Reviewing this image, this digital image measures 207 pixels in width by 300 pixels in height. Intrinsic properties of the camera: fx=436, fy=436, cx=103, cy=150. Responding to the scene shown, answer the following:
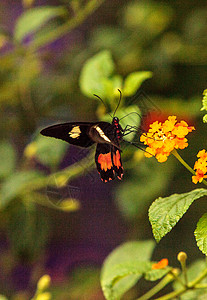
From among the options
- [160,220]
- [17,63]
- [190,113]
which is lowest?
[160,220]

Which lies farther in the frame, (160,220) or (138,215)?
(138,215)

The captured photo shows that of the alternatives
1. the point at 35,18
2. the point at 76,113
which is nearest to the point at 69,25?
the point at 35,18

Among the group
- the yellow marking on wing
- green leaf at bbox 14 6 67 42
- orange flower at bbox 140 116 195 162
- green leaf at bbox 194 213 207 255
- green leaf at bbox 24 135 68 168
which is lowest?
green leaf at bbox 194 213 207 255

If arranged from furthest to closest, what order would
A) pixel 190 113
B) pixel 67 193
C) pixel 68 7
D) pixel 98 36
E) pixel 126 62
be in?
pixel 98 36
pixel 126 62
pixel 68 7
pixel 190 113
pixel 67 193

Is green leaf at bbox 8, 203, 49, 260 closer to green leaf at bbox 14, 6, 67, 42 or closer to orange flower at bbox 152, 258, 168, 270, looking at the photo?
green leaf at bbox 14, 6, 67, 42

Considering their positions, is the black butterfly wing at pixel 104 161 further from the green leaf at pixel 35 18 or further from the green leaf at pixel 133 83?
the green leaf at pixel 35 18

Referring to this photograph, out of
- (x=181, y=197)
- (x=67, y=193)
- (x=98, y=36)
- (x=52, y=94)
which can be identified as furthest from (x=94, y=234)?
(x=181, y=197)

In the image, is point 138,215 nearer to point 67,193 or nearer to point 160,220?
point 67,193

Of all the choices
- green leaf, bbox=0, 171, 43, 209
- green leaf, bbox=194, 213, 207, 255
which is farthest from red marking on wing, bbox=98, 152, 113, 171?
green leaf, bbox=0, 171, 43, 209
